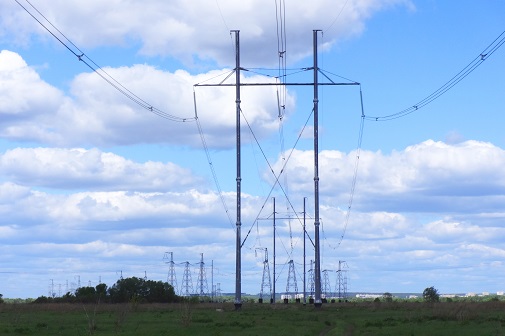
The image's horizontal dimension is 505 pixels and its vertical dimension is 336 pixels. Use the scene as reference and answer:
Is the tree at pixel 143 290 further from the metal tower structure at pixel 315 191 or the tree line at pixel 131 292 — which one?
the metal tower structure at pixel 315 191

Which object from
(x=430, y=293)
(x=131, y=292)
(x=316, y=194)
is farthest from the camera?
(x=430, y=293)

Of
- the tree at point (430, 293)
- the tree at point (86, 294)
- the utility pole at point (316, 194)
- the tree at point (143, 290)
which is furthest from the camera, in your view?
the tree at point (430, 293)

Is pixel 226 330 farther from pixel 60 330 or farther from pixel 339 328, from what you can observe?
pixel 60 330

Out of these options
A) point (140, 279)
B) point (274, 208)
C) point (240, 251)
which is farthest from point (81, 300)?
point (240, 251)

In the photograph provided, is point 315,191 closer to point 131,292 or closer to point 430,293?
point 131,292

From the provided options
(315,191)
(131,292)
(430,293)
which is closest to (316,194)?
(315,191)

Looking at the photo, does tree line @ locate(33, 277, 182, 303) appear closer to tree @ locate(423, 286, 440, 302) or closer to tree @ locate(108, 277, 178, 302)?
tree @ locate(108, 277, 178, 302)

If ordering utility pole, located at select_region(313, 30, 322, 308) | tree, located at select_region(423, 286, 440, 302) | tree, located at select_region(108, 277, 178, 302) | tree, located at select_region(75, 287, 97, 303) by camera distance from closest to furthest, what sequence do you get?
utility pole, located at select_region(313, 30, 322, 308) → tree, located at select_region(75, 287, 97, 303) → tree, located at select_region(108, 277, 178, 302) → tree, located at select_region(423, 286, 440, 302)

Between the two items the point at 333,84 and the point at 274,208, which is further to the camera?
the point at 274,208

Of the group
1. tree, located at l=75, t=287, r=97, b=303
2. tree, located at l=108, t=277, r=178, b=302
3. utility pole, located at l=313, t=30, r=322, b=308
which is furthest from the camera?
tree, located at l=108, t=277, r=178, b=302

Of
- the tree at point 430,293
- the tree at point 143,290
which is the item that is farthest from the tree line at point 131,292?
the tree at point 430,293

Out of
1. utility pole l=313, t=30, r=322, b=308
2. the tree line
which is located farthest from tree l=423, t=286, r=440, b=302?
utility pole l=313, t=30, r=322, b=308

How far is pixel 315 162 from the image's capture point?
3051 inches

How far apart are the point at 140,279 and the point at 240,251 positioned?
68.7 meters
